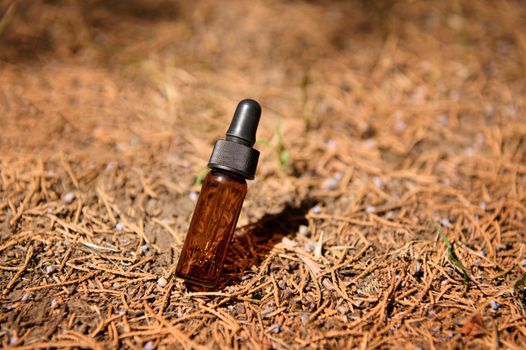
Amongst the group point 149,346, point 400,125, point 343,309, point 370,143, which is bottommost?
point 149,346

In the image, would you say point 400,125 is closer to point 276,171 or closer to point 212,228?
point 276,171

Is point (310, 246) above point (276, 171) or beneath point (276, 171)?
beneath

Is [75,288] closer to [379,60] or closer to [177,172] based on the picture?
[177,172]

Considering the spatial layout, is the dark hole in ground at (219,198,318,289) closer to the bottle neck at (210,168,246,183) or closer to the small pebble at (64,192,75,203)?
the bottle neck at (210,168,246,183)

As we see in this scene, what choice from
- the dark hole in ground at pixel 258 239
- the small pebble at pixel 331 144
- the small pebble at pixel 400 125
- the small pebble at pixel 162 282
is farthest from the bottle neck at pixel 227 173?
the small pebble at pixel 400 125

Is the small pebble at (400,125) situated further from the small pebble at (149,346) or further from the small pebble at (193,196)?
the small pebble at (149,346)

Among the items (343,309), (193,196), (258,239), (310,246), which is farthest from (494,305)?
(193,196)

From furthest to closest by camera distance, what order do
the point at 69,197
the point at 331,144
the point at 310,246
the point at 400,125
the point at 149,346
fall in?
the point at 400,125, the point at 331,144, the point at 69,197, the point at 310,246, the point at 149,346
